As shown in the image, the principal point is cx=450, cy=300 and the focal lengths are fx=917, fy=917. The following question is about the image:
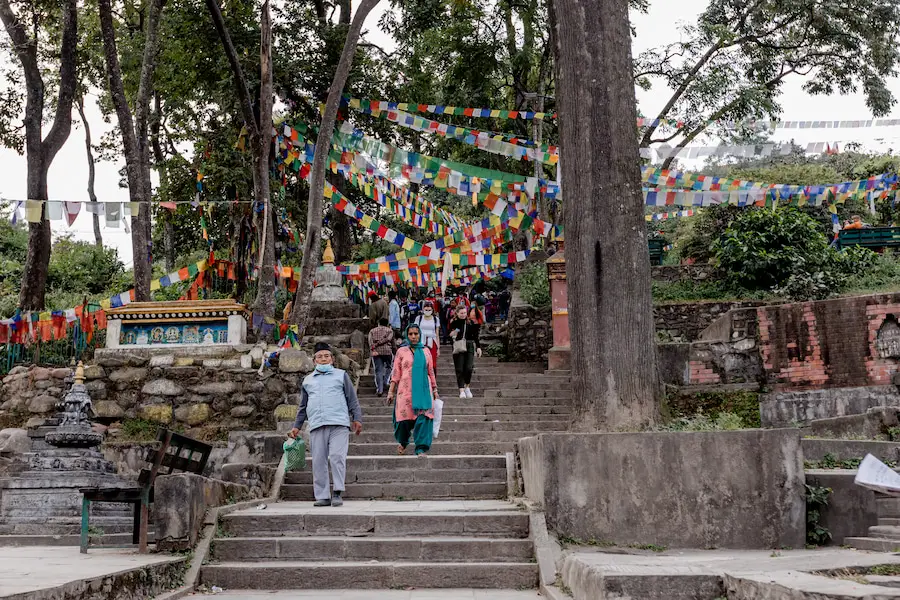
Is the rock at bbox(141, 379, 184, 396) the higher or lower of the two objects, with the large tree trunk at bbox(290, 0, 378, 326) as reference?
lower

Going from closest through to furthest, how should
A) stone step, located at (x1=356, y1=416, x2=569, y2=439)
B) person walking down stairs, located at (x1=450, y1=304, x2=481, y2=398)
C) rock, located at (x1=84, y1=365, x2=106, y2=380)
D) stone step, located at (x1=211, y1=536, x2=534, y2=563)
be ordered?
stone step, located at (x1=211, y1=536, x2=534, y2=563), stone step, located at (x1=356, y1=416, x2=569, y2=439), rock, located at (x1=84, y1=365, x2=106, y2=380), person walking down stairs, located at (x1=450, y1=304, x2=481, y2=398)

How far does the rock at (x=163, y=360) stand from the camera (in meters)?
13.2

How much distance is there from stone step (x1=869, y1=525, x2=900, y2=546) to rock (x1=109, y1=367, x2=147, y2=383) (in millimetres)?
9851

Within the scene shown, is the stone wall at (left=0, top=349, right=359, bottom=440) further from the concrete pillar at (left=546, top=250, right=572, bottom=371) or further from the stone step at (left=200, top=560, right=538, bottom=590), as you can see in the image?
the stone step at (left=200, top=560, right=538, bottom=590)

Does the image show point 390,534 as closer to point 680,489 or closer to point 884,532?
point 680,489

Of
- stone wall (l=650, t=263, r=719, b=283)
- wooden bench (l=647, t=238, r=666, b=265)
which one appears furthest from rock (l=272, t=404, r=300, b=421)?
wooden bench (l=647, t=238, r=666, b=265)

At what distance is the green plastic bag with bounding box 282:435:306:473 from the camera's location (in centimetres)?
1000

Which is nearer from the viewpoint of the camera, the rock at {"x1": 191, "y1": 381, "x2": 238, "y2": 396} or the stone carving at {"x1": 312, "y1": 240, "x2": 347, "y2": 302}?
the rock at {"x1": 191, "y1": 381, "x2": 238, "y2": 396}

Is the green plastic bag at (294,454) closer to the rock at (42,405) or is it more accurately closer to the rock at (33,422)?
the rock at (33,422)

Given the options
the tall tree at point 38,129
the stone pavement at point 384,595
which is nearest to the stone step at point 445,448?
the stone pavement at point 384,595

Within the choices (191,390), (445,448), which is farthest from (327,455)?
(191,390)

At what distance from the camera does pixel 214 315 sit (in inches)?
528

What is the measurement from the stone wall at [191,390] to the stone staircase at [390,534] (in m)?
2.71

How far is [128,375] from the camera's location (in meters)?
13.2
